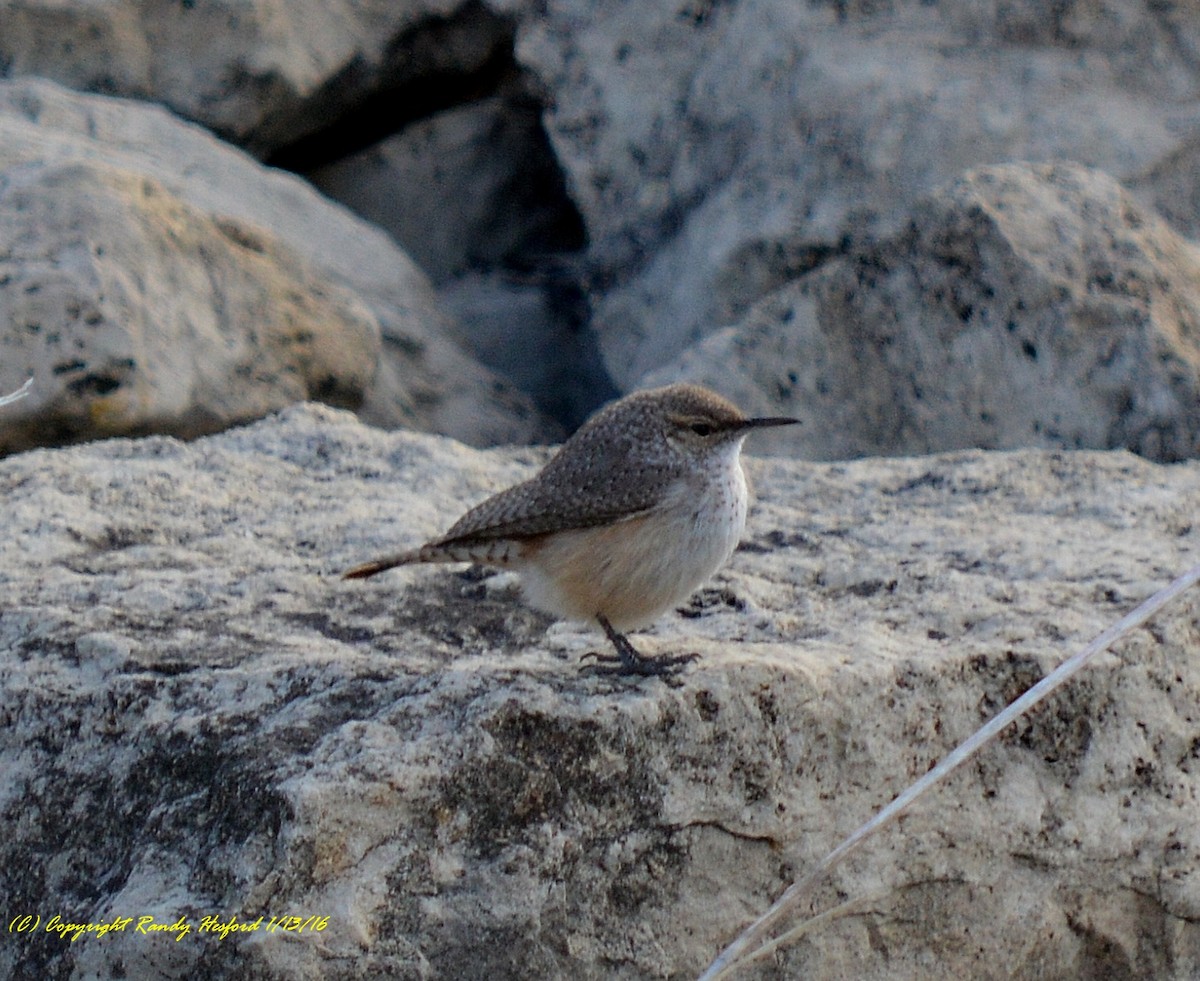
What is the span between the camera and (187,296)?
591 centimetres

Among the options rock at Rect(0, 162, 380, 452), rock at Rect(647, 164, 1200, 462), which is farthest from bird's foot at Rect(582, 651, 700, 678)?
rock at Rect(0, 162, 380, 452)

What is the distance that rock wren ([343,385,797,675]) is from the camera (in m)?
3.74

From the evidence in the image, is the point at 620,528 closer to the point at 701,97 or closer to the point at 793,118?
the point at 793,118

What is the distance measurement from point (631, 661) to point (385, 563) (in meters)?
0.72

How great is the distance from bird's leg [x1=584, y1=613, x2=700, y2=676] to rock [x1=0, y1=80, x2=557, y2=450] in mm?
2648

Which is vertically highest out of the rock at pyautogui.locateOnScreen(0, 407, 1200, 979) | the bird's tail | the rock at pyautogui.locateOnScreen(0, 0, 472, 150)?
A: the rock at pyautogui.locateOnScreen(0, 0, 472, 150)

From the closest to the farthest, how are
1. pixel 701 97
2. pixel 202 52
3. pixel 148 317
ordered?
pixel 148 317, pixel 701 97, pixel 202 52

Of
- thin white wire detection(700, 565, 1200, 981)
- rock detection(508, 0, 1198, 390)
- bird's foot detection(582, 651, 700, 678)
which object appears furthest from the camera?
rock detection(508, 0, 1198, 390)

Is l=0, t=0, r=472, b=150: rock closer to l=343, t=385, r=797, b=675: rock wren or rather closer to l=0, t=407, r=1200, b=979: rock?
l=0, t=407, r=1200, b=979: rock

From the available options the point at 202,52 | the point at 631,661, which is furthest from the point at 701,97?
the point at 631,661

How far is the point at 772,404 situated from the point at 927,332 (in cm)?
67

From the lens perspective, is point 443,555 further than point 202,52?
No

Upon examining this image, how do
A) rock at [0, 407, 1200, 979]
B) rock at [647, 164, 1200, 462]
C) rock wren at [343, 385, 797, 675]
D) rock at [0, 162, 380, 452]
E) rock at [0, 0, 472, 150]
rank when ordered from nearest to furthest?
rock at [0, 407, 1200, 979]
rock wren at [343, 385, 797, 675]
rock at [0, 162, 380, 452]
rock at [647, 164, 1200, 462]
rock at [0, 0, 472, 150]

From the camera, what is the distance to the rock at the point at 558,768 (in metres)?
2.96
